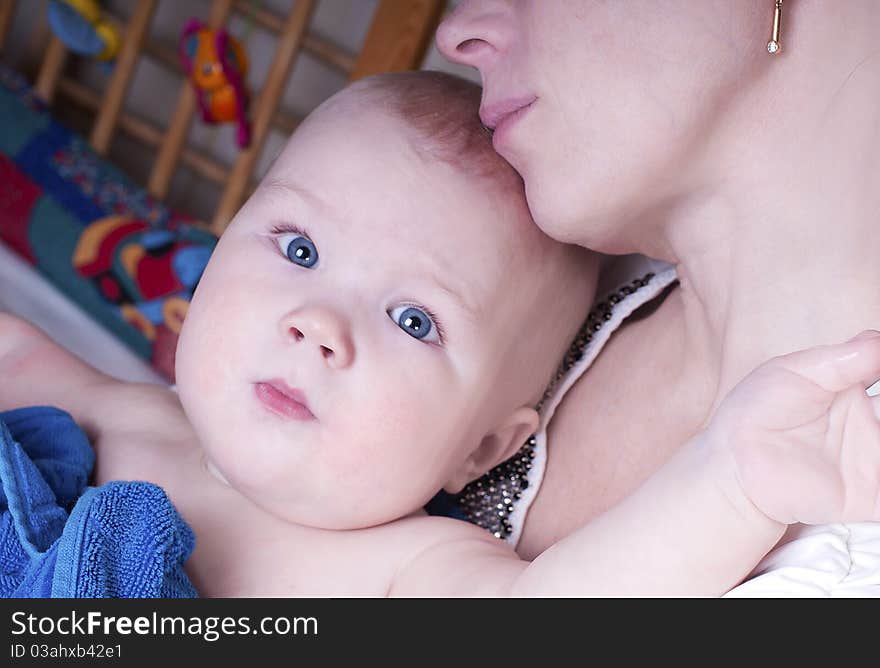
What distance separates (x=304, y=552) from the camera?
3.09ft

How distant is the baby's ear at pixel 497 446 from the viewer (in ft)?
3.48

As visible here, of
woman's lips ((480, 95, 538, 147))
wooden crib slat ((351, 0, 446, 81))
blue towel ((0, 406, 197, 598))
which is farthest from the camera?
wooden crib slat ((351, 0, 446, 81))

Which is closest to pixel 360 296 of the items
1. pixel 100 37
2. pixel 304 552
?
pixel 304 552

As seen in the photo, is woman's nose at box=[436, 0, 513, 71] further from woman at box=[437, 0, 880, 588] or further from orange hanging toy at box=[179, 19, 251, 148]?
orange hanging toy at box=[179, 19, 251, 148]

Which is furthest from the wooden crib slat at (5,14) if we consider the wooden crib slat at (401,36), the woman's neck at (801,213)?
the woman's neck at (801,213)

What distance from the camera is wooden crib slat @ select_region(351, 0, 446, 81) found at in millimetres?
1631

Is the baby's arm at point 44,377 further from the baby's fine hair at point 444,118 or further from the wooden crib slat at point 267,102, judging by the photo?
the wooden crib slat at point 267,102

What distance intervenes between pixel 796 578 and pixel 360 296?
417 mm

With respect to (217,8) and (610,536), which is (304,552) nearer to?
(610,536)

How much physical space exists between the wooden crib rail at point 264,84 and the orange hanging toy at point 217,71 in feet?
0.15

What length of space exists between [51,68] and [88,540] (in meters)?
1.49

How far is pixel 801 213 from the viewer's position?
852 millimetres

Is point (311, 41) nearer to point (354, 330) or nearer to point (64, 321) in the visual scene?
point (64, 321)

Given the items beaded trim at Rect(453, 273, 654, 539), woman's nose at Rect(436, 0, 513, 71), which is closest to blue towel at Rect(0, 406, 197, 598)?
beaded trim at Rect(453, 273, 654, 539)
